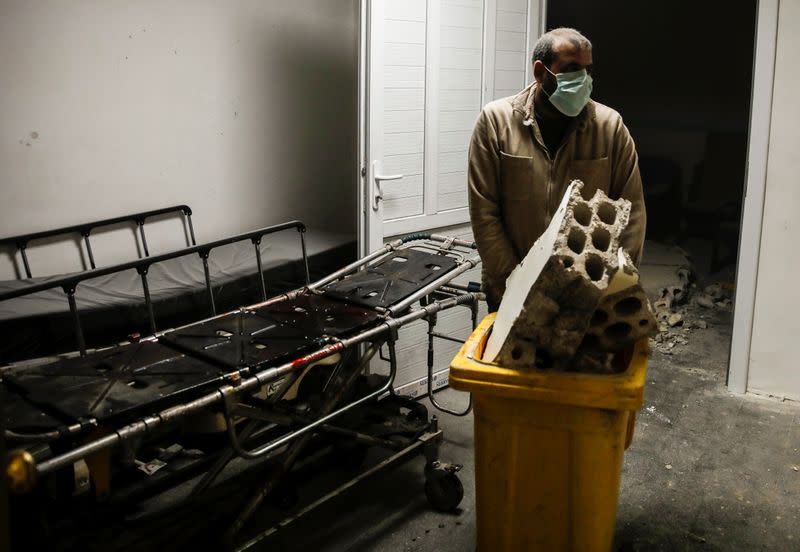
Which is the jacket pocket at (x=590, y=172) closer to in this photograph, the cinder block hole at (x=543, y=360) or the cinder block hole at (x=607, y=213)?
the cinder block hole at (x=607, y=213)

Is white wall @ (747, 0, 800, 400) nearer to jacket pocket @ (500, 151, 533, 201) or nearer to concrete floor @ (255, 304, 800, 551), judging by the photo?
concrete floor @ (255, 304, 800, 551)

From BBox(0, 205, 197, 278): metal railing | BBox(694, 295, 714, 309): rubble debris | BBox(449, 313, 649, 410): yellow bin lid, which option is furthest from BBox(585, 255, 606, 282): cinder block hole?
BBox(694, 295, 714, 309): rubble debris

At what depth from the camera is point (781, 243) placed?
360cm

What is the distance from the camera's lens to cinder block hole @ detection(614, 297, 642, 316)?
5.91ft

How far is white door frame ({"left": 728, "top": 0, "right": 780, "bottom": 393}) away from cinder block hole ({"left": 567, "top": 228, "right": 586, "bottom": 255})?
2267 millimetres

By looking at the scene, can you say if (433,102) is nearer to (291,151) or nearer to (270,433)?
(291,151)

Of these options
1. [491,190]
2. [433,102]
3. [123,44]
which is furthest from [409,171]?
[123,44]

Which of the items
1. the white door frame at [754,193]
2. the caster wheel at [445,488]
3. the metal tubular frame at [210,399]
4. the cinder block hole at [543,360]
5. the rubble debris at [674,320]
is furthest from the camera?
the rubble debris at [674,320]

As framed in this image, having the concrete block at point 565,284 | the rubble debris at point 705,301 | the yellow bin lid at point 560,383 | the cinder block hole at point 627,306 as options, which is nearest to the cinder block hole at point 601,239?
the concrete block at point 565,284

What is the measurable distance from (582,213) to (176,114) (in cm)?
278

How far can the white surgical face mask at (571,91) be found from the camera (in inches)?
98.7

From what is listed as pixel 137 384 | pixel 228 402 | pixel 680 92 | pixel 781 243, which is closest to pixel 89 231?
pixel 137 384

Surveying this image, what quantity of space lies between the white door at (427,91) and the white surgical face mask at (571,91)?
0.97m

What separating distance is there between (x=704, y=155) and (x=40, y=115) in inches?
231
